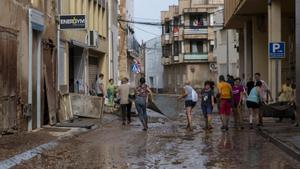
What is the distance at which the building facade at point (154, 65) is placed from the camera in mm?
103375

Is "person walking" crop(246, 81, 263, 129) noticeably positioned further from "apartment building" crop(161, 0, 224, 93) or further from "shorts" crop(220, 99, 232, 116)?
Result: "apartment building" crop(161, 0, 224, 93)

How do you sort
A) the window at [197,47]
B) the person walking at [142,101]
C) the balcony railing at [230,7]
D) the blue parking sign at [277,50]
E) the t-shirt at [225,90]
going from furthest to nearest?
1. the window at [197,47]
2. the balcony railing at [230,7]
3. the blue parking sign at [277,50]
4. the person walking at [142,101]
5. the t-shirt at [225,90]

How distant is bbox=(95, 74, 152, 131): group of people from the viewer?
2152 centimetres

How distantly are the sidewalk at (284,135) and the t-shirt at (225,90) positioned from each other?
60.4 inches

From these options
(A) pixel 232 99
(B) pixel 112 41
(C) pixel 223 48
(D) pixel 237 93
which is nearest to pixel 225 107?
(A) pixel 232 99

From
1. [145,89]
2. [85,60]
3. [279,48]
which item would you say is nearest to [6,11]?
[145,89]

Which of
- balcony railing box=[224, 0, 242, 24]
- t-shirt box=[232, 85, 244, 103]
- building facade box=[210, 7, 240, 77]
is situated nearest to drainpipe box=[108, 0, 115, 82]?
balcony railing box=[224, 0, 242, 24]

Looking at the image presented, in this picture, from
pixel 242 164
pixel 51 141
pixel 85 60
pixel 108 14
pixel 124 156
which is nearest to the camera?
pixel 242 164

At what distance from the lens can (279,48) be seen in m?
22.9

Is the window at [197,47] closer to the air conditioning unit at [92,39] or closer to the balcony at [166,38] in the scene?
the balcony at [166,38]

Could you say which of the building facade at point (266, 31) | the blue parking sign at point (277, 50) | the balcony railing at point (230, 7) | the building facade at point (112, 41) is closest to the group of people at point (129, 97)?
the blue parking sign at point (277, 50)

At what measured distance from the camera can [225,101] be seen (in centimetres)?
2064

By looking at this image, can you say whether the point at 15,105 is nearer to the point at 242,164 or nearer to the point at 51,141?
the point at 51,141

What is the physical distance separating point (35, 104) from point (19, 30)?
2.83 metres
